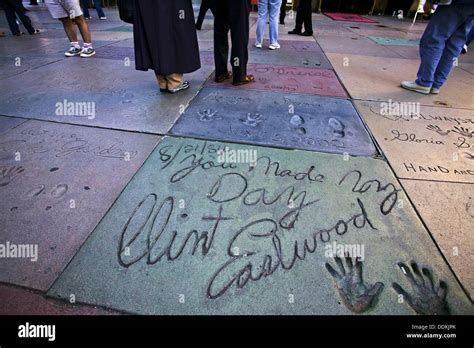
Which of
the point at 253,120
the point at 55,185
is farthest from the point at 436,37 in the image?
the point at 55,185

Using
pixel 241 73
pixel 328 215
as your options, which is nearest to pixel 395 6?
pixel 241 73

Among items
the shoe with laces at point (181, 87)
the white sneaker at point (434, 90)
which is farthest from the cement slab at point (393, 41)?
the shoe with laces at point (181, 87)

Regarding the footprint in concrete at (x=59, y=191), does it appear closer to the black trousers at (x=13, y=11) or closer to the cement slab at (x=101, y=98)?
the cement slab at (x=101, y=98)

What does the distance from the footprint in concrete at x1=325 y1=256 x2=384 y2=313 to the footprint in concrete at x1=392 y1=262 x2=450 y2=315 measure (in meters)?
0.12

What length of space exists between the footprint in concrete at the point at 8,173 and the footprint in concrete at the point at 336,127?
2.56m

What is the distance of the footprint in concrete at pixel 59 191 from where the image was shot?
1718 millimetres

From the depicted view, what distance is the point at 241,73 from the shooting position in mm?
3361

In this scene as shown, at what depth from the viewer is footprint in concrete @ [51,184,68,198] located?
1.72m

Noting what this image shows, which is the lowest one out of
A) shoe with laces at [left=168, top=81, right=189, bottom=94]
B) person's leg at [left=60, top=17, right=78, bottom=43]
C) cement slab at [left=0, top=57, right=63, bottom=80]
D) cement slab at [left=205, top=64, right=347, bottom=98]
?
cement slab at [left=0, top=57, right=63, bottom=80]

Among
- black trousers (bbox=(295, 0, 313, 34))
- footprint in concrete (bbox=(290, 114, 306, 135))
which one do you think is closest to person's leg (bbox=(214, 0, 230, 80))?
footprint in concrete (bbox=(290, 114, 306, 135))

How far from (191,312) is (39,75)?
13.9 feet

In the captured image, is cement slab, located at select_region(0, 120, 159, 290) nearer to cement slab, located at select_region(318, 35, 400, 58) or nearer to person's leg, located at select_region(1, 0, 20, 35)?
cement slab, located at select_region(318, 35, 400, 58)
